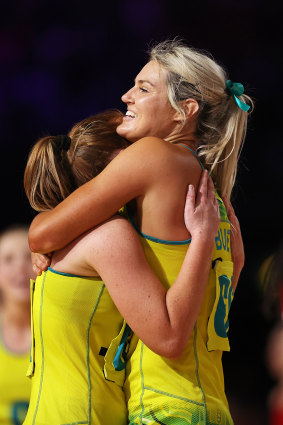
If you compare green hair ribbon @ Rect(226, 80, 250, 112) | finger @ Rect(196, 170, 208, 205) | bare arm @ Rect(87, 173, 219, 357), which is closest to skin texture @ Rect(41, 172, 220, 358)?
bare arm @ Rect(87, 173, 219, 357)

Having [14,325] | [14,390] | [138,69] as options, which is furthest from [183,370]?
[138,69]

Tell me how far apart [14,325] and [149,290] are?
170cm

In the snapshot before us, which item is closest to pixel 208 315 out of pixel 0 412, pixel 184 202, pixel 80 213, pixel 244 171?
pixel 184 202

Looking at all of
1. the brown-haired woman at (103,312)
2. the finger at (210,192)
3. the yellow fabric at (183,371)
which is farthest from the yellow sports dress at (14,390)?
the finger at (210,192)

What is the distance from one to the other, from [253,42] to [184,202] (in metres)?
3.02

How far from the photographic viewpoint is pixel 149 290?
1834 mm

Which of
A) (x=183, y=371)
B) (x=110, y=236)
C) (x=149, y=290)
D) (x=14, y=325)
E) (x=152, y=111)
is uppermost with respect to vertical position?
(x=152, y=111)

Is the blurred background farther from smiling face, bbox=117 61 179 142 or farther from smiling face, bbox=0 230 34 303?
smiling face, bbox=117 61 179 142

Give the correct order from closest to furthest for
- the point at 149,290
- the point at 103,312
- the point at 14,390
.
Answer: the point at 149,290
the point at 103,312
the point at 14,390

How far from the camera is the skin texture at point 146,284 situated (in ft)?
5.98

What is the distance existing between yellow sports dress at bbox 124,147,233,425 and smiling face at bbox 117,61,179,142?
1.30 ft

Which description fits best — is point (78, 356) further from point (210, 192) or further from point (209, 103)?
point (209, 103)

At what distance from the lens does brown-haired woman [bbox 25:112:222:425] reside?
183 centimetres

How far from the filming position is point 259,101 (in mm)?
4672
